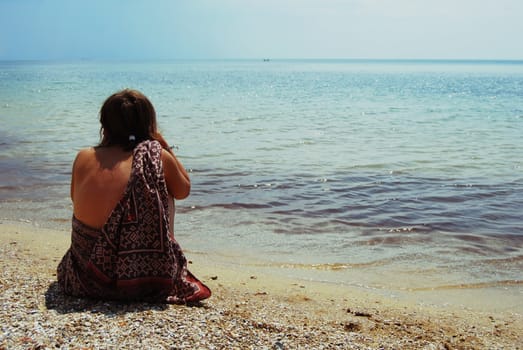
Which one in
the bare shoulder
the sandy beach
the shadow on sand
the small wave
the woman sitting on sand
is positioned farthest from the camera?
the small wave

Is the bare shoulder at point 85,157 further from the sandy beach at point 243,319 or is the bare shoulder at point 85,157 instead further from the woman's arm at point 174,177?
the sandy beach at point 243,319

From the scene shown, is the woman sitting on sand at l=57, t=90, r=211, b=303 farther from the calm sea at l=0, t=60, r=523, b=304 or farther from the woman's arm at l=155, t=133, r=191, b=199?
the calm sea at l=0, t=60, r=523, b=304

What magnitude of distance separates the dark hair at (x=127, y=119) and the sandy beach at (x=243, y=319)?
1198mm

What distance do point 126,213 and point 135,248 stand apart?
26 cm

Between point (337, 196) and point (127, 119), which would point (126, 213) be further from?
point (337, 196)

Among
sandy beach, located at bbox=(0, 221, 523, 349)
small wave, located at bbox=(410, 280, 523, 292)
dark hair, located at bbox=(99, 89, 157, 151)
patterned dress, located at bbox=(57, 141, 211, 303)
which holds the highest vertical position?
dark hair, located at bbox=(99, 89, 157, 151)

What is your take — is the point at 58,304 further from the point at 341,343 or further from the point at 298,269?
the point at 298,269

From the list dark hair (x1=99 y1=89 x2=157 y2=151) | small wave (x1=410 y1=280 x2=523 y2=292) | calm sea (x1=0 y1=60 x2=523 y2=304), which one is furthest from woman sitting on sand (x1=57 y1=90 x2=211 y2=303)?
small wave (x1=410 y1=280 x2=523 y2=292)

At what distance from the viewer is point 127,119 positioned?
4094 mm

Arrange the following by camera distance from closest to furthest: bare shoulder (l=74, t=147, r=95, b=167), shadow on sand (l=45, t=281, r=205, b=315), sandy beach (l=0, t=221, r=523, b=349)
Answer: sandy beach (l=0, t=221, r=523, b=349) < shadow on sand (l=45, t=281, r=205, b=315) < bare shoulder (l=74, t=147, r=95, b=167)

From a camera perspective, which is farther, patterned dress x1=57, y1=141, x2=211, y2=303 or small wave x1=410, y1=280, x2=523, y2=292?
small wave x1=410, y1=280, x2=523, y2=292

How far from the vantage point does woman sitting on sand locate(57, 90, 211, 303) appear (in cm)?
396

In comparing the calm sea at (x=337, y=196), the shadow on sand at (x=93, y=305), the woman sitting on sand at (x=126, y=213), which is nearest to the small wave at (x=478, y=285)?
the calm sea at (x=337, y=196)

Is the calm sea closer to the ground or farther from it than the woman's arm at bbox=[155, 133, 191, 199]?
closer to the ground
